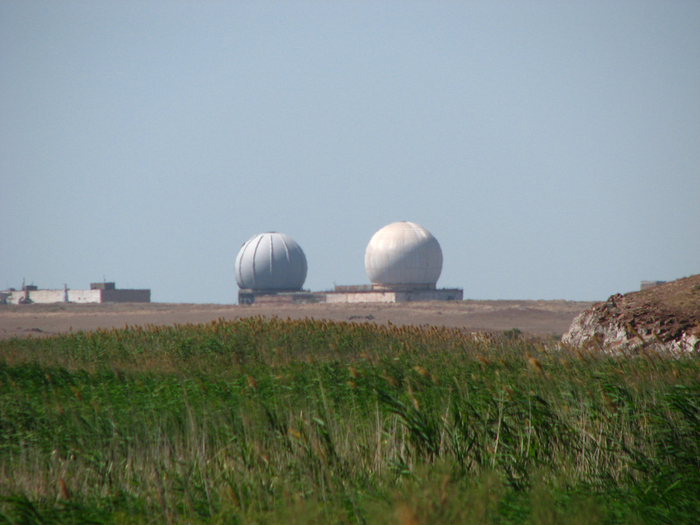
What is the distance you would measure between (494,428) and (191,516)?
282 centimetres

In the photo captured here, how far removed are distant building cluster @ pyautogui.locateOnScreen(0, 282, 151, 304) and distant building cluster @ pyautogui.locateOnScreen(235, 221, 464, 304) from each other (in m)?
11.6

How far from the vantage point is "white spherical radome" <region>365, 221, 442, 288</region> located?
5981cm

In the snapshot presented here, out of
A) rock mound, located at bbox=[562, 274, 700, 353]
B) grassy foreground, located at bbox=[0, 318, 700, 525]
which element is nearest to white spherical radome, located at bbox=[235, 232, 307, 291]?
rock mound, located at bbox=[562, 274, 700, 353]

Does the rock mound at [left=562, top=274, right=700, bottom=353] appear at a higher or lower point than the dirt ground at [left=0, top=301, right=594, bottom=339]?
higher

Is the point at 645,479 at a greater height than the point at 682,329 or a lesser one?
lesser

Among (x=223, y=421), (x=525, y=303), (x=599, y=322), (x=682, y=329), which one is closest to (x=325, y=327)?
(x=599, y=322)

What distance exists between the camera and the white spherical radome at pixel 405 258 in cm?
5981

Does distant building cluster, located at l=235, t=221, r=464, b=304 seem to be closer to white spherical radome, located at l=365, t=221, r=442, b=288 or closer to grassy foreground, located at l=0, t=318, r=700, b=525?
white spherical radome, located at l=365, t=221, r=442, b=288

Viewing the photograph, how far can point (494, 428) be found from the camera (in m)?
6.16

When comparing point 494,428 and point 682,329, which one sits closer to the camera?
point 494,428

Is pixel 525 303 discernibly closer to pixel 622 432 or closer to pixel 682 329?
pixel 682 329

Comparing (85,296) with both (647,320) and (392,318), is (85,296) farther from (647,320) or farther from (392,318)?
(647,320)

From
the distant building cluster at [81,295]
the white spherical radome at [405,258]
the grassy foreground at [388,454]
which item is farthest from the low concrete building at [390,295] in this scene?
the grassy foreground at [388,454]

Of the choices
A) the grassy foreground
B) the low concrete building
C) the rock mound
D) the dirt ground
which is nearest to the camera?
the grassy foreground
